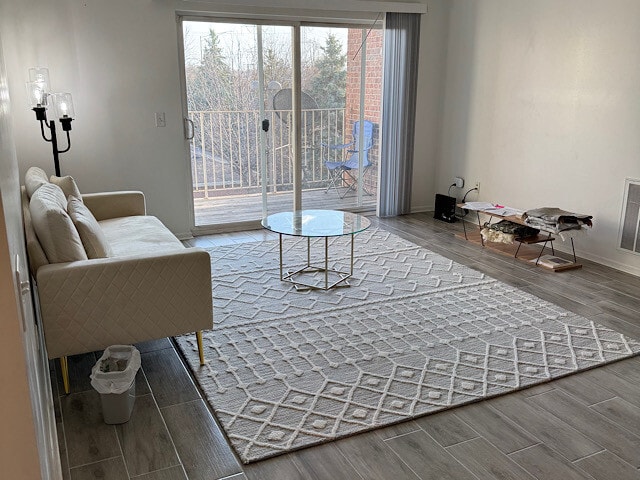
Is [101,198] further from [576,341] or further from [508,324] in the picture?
[576,341]

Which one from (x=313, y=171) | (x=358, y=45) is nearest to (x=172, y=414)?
(x=313, y=171)

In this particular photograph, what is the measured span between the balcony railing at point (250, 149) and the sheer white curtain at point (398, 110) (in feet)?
1.78

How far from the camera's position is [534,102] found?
5.05 metres

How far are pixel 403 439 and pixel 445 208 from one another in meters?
3.95

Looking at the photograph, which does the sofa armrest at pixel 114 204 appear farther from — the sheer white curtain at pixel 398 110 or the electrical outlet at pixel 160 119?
the sheer white curtain at pixel 398 110

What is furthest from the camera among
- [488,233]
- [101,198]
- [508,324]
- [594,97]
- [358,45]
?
[358,45]

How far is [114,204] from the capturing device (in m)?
4.20

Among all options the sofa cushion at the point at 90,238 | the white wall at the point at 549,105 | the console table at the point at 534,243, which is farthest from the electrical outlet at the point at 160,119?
the white wall at the point at 549,105

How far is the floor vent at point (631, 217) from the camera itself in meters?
4.24

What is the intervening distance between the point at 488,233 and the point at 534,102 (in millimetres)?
1279

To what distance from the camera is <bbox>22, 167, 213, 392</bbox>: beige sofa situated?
2.49m

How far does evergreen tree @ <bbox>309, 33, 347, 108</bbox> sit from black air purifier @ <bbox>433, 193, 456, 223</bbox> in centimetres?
148

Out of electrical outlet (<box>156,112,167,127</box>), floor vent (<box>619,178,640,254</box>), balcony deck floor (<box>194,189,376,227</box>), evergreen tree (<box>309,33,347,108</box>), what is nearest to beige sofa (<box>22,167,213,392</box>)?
electrical outlet (<box>156,112,167,127</box>)

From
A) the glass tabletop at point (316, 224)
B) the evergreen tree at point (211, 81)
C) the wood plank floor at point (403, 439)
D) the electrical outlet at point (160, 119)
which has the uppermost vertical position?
the evergreen tree at point (211, 81)
